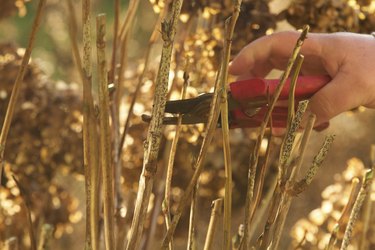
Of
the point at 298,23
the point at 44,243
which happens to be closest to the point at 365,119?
the point at 298,23

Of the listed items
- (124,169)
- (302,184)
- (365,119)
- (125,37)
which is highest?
(125,37)

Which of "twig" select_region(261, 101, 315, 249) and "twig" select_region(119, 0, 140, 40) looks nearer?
"twig" select_region(261, 101, 315, 249)

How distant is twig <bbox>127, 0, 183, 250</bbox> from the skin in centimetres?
24

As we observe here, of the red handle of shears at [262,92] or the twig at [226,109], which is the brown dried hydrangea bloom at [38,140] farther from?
the twig at [226,109]

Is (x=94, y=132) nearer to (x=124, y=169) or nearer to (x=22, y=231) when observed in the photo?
(x=124, y=169)

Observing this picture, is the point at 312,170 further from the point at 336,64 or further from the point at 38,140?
the point at 38,140

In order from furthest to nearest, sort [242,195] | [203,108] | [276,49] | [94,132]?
[242,195]
[276,49]
[203,108]
[94,132]

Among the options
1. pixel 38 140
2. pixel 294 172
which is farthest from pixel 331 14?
pixel 38 140

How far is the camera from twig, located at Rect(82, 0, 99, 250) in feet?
1.75

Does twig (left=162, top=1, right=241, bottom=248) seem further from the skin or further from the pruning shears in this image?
the skin

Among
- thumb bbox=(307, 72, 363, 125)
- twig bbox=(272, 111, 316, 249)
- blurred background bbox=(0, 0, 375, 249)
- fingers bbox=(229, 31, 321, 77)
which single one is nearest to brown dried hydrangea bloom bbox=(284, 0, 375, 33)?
blurred background bbox=(0, 0, 375, 249)

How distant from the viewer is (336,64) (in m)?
0.75

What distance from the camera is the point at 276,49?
809mm

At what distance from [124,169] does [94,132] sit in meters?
0.66
